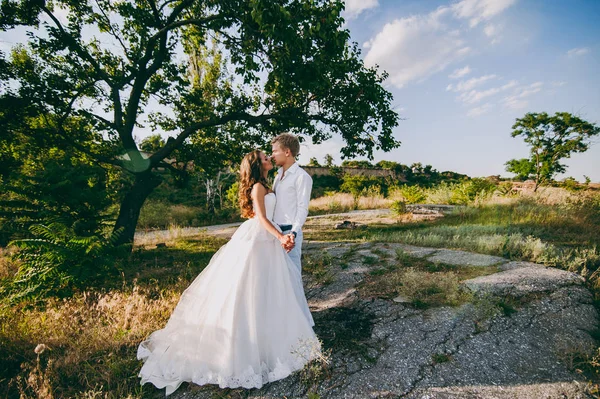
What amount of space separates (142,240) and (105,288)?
5.63 meters

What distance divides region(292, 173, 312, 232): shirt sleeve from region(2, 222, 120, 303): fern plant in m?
3.77

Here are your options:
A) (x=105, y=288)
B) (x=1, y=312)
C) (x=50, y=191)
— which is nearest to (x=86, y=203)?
(x=50, y=191)

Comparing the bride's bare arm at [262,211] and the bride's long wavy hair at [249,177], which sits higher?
the bride's long wavy hair at [249,177]

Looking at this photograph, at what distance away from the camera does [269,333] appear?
2877 millimetres

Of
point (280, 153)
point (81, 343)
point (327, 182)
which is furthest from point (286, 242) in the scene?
point (327, 182)

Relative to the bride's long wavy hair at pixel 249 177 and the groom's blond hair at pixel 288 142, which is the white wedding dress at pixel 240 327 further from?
the groom's blond hair at pixel 288 142

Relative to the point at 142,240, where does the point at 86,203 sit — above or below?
above

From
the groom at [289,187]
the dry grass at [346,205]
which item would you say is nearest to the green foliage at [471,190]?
the dry grass at [346,205]

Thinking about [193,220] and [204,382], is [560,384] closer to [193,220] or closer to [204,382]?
[204,382]

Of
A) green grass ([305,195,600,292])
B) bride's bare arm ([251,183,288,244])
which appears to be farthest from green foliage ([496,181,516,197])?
bride's bare arm ([251,183,288,244])

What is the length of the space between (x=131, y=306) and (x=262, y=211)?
246 cm

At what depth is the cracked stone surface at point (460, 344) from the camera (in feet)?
7.80

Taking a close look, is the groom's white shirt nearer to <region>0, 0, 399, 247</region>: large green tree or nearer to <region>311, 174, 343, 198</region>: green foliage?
<region>0, 0, 399, 247</region>: large green tree

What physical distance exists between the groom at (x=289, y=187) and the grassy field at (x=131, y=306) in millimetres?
1906
